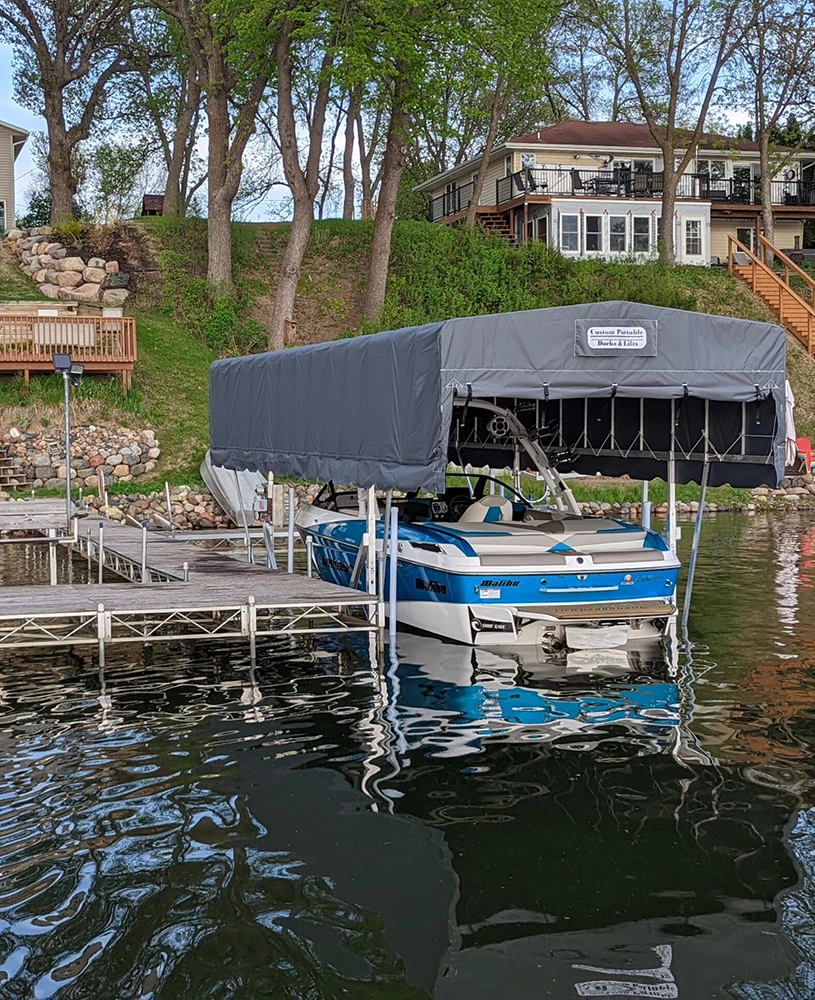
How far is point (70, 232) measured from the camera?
40.3 meters

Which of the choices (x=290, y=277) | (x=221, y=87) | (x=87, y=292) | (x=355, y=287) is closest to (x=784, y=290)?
(x=355, y=287)

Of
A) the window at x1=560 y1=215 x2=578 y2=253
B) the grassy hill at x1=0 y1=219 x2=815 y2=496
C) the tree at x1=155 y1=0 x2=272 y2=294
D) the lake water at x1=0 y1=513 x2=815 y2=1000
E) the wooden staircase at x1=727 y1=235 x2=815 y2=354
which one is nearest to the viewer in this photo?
the lake water at x1=0 y1=513 x2=815 y2=1000

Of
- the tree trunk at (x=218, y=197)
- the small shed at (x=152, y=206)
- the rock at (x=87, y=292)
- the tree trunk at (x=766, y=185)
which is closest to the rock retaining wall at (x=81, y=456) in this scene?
the rock at (x=87, y=292)

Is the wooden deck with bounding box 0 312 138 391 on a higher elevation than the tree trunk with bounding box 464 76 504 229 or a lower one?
lower

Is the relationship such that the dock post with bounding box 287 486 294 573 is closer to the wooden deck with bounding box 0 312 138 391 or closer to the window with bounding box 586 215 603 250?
the wooden deck with bounding box 0 312 138 391

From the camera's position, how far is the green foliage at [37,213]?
2199 inches

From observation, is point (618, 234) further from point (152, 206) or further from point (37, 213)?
point (37, 213)

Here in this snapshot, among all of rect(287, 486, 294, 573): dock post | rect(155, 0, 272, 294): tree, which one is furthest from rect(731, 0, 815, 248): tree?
rect(287, 486, 294, 573): dock post

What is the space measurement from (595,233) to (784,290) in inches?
300

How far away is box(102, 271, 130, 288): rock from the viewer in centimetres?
3922

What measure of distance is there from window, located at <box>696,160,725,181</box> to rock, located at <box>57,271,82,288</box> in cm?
2703

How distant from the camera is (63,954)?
634 centimetres

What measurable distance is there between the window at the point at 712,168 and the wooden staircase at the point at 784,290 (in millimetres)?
4759

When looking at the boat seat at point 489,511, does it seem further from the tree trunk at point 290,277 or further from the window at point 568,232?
the window at point 568,232
